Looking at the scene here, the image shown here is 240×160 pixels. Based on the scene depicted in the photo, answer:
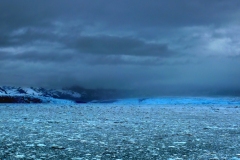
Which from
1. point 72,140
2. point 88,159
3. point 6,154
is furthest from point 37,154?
point 72,140

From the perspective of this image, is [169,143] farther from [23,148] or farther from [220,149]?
[23,148]

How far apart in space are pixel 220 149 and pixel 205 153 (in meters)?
1.22

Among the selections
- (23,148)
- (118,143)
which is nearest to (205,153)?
(118,143)

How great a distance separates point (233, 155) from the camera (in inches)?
372

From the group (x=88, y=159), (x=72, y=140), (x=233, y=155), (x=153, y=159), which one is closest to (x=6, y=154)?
(x=88, y=159)

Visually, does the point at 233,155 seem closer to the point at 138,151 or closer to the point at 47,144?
the point at 138,151

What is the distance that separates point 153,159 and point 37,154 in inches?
145

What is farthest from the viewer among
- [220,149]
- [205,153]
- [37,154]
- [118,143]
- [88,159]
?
[118,143]

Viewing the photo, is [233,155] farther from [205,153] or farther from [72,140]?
[72,140]

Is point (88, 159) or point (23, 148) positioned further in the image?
point (23, 148)

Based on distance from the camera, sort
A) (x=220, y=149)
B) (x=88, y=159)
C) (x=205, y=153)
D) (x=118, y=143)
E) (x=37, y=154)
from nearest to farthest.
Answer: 1. (x=88, y=159)
2. (x=37, y=154)
3. (x=205, y=153)
4. (x=220, y=149)
5. (x=118, y=143)

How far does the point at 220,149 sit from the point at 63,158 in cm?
583

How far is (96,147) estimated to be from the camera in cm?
1070

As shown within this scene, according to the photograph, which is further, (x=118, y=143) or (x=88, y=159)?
(x=118, y=143)
